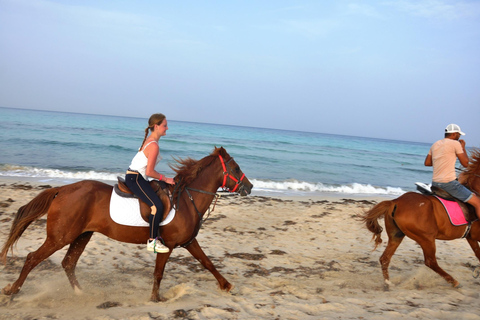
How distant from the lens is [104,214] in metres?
4.54

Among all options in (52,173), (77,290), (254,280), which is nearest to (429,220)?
(254,280)

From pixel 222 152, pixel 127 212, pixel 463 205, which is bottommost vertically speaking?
pixel 127 212

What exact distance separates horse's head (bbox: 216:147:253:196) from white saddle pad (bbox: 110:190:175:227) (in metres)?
0.92

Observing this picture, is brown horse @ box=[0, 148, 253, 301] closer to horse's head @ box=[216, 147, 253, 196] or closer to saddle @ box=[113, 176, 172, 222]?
horse's head @ box=[216, 147, 253, 196]

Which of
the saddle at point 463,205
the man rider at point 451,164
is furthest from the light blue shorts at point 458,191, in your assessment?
the saddle at point 463,205

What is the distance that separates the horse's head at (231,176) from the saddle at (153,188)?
2.72 feet

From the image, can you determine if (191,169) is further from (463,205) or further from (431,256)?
(463,205)

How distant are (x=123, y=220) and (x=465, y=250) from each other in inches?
304

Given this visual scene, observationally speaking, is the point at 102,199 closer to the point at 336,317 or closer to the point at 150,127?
the point at 150,127

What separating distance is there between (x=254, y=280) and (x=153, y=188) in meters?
2.37

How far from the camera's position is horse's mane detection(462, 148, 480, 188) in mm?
5746

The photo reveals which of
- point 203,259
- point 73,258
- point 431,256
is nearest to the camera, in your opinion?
point 73,258

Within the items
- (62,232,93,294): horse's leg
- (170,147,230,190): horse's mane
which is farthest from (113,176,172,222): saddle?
(62,232,93,294): horse's leg

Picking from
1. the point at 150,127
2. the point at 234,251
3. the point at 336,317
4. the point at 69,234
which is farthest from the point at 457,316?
the point at 69,234
